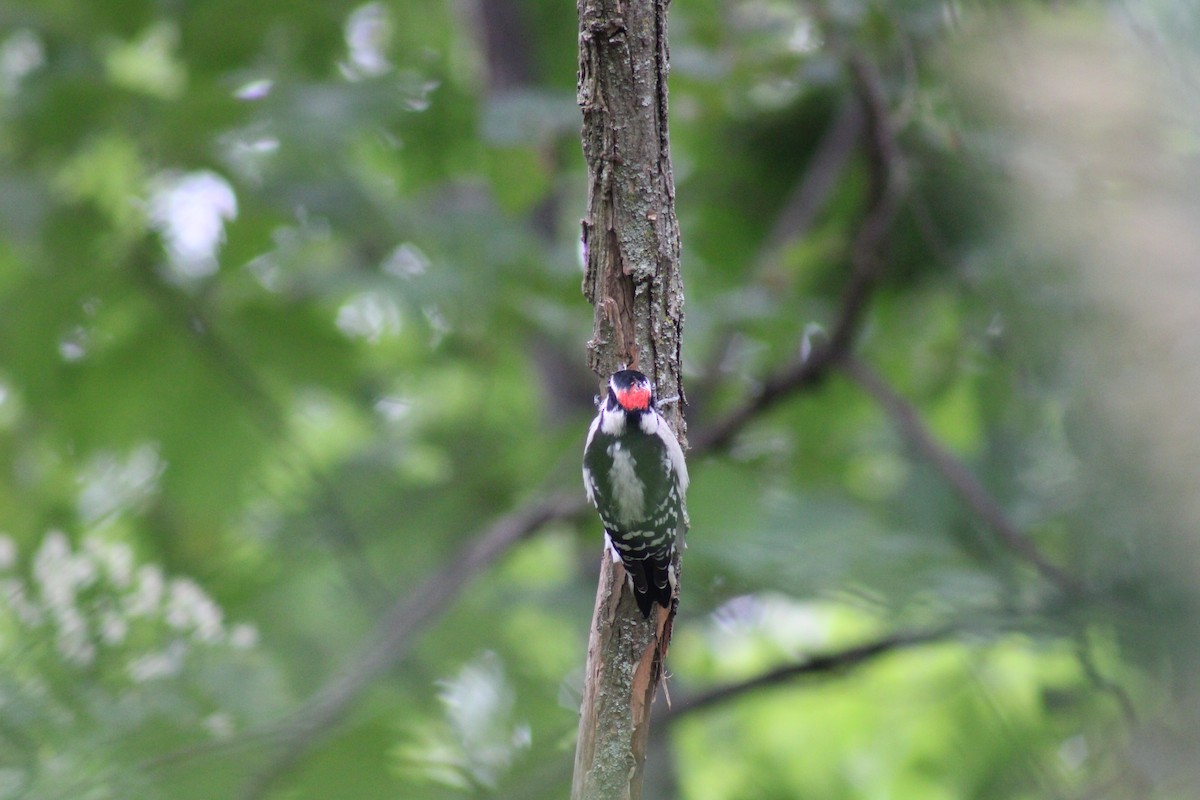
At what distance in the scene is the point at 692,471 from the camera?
4.04 m

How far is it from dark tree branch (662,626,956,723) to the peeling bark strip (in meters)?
1.70

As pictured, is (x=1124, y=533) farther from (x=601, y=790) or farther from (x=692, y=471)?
(x=692, y=471)

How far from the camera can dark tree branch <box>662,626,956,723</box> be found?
376 centimetres

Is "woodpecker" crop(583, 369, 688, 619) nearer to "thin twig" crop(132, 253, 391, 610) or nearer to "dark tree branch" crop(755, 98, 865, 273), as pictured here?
"thin twig" crop(132, 253, 391, 610)

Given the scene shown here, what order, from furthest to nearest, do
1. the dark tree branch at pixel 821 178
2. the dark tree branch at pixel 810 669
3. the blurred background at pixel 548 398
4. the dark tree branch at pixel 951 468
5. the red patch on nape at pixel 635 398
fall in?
the dark tree branch at pixel 821 178, the dark tree branch at pixel 810 669, the dark tree branch at pixel 951 468, the red patch on nape at pixel 635 398, the blurred background at pixel 548 398

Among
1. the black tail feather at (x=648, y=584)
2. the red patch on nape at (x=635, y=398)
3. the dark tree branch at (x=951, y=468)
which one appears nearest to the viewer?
the black tail feather at (x=648, y=584)

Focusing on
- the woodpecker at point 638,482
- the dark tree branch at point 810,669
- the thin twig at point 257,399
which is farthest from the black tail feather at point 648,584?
the dark tree branch at point 810,669

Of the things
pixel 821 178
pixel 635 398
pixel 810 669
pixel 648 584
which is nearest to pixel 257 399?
pixel 635 398

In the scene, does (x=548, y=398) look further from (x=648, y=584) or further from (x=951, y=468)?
(x=648, y=584)

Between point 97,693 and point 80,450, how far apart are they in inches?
102

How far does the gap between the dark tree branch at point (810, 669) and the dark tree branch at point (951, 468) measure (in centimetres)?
50

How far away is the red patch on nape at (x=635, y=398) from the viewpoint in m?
2.19

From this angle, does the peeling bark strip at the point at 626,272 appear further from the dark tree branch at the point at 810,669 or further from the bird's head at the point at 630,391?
the dark tree branch at the point at 810,669

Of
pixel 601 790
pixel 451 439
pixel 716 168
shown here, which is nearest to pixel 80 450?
pixel 451 439
